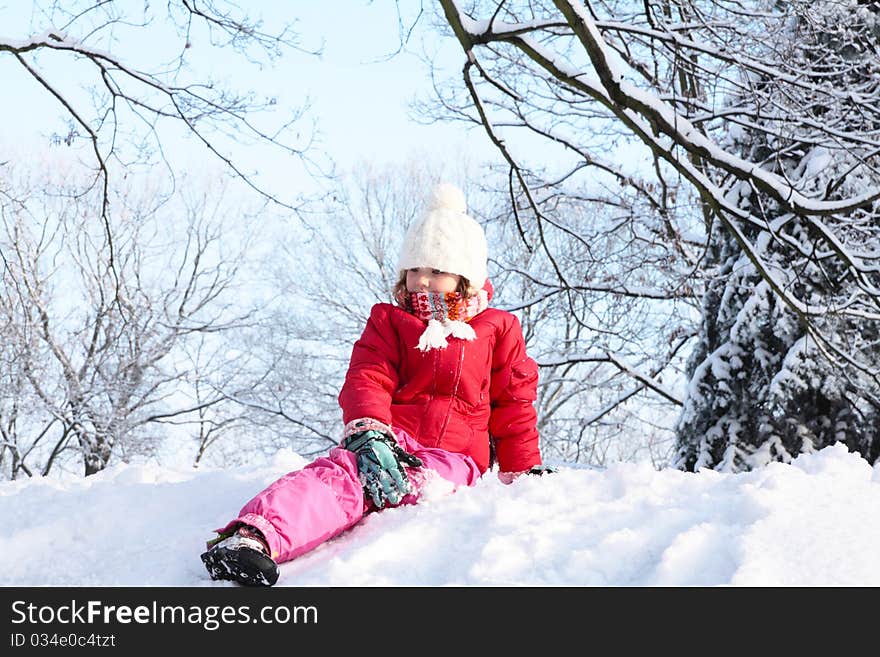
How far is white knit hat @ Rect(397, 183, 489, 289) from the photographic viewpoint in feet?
10.4

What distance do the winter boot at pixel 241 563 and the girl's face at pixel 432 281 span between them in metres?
1.22

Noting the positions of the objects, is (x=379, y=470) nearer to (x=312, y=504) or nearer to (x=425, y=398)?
(x=312, y=504)

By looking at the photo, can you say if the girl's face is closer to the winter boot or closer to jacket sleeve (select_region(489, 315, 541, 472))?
jacket sleeve (select_region(489, 315, 541, 472))

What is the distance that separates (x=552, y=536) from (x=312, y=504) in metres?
0.69

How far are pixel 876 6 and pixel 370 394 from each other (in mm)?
4931

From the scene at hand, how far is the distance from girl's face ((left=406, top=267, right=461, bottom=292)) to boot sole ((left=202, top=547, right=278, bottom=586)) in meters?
1.25

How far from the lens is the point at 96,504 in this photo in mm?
3166

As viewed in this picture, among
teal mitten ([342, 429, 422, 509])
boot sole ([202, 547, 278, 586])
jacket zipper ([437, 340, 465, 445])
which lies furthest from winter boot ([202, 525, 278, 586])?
jacket zipper ([437, 340, 465, 445])

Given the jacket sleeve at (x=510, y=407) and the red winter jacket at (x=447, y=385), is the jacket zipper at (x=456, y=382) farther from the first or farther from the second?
the jacket sleeve at (x=510, y=407)

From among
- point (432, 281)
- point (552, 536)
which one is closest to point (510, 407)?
point (432, 281)

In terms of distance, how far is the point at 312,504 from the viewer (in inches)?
98.5

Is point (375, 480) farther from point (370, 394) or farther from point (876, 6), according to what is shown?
point (876, 6)

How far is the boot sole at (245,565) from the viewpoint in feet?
7.32

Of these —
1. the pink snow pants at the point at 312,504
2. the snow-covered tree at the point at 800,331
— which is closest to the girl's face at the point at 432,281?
the pink snow pants at the point at 312,504
